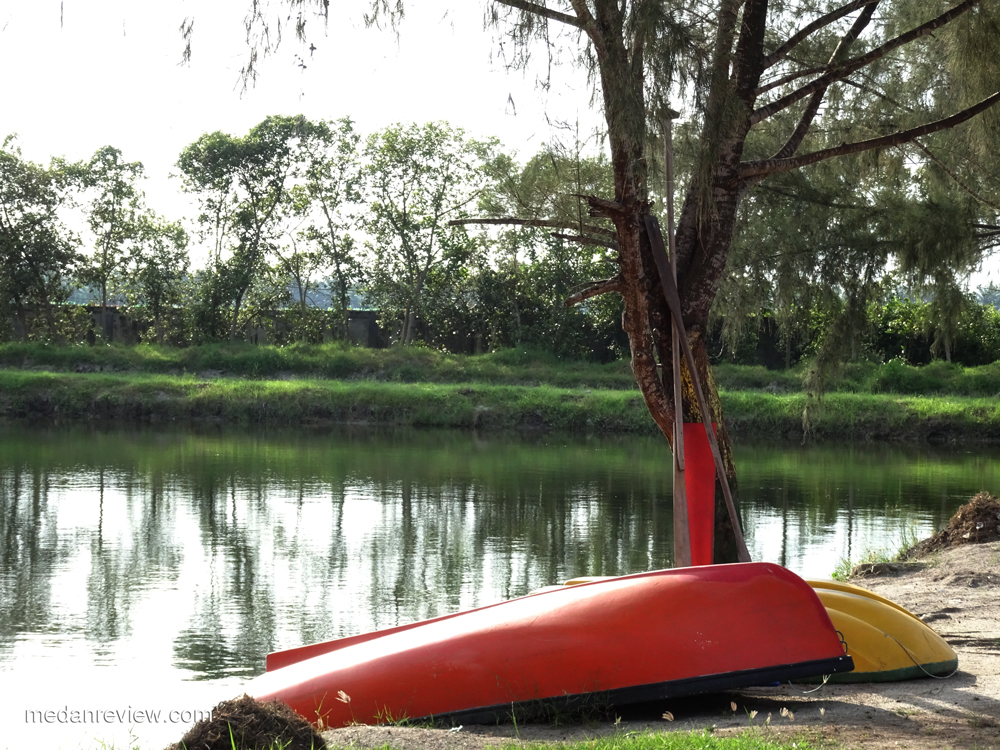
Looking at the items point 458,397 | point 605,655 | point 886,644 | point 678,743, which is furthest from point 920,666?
point 458,397

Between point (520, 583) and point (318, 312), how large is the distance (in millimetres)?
22681

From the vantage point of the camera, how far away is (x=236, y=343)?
28.1 m

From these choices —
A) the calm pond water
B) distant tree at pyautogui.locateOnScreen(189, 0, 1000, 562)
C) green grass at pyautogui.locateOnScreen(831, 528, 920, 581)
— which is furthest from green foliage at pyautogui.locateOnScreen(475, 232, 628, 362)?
distant tree at pyautogui.locateOnScreen(189, 0, 1000, 562)

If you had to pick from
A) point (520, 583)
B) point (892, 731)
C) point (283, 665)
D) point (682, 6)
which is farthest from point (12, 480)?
point (892, 731)

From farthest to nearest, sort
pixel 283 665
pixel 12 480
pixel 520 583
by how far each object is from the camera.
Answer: pixel 12 480
pixel 520 583
pixel 283 665

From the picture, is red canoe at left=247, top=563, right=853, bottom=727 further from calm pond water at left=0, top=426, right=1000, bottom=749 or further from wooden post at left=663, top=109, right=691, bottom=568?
wooden post at left=663, top=109, right=691, bottom=568

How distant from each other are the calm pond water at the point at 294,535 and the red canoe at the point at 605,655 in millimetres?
906

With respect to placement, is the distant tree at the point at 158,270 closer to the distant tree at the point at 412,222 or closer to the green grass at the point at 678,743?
the distant tree at the point at 412,222

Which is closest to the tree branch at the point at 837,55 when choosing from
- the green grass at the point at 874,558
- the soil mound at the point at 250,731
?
the green grass at the point at 874,558

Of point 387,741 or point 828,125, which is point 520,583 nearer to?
point 828,125

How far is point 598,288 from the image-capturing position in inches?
232

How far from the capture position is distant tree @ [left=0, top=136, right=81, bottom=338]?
27203 millimetres

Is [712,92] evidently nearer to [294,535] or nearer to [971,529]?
[971,529]

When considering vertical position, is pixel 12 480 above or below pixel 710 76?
below
